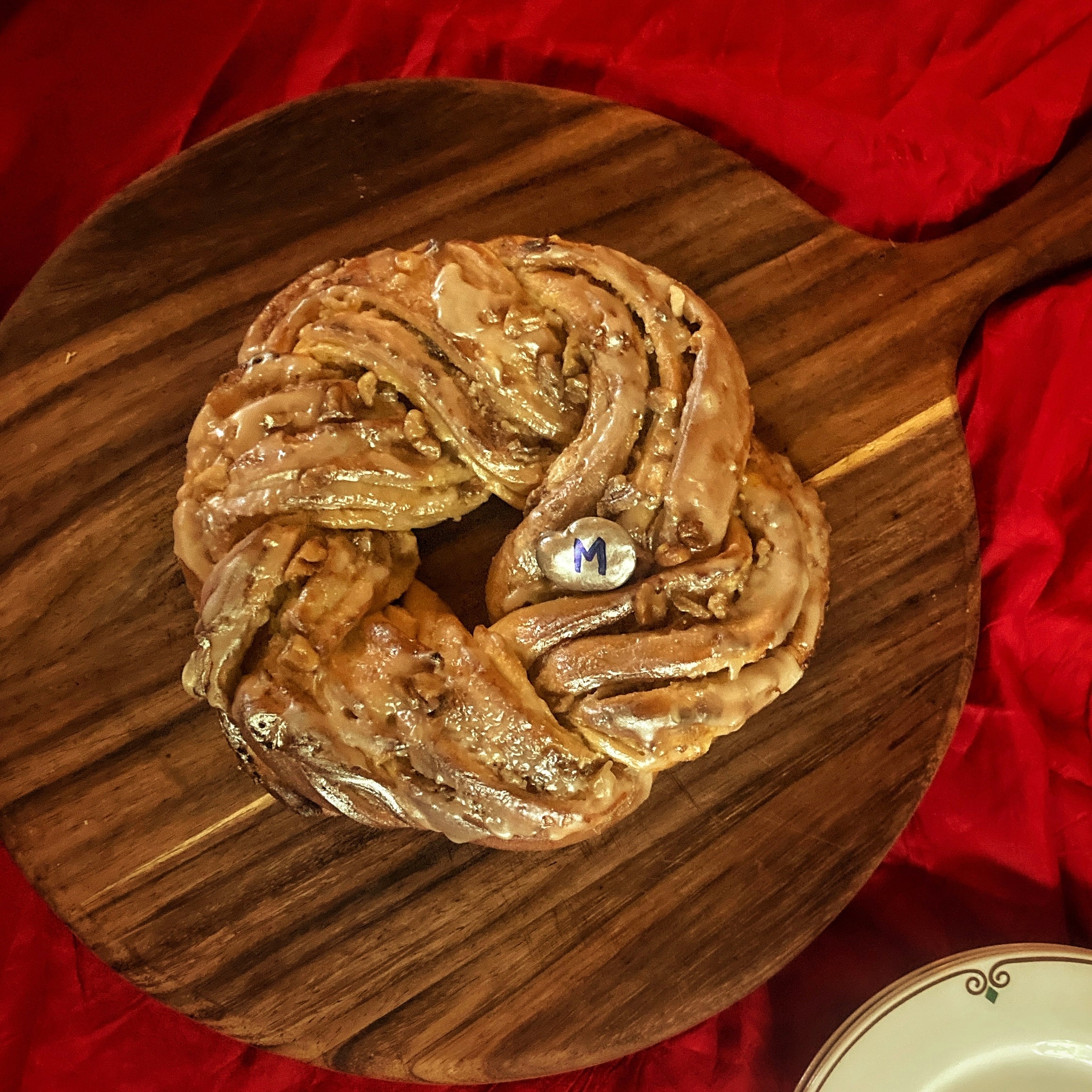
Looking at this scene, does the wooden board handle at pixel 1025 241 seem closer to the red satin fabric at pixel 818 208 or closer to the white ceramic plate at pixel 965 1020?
the red satin fabric at pixel 818 208

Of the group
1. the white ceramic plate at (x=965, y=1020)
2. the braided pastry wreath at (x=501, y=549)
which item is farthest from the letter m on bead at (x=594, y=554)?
the white ceramic plate at (x=965, y=1020)

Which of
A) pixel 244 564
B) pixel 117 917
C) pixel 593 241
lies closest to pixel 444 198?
pixel 593 241

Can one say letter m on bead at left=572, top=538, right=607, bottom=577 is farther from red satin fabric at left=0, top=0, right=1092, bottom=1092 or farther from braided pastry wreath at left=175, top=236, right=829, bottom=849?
red satin fabric at left=0, top=0, right=1092, bottom=1092

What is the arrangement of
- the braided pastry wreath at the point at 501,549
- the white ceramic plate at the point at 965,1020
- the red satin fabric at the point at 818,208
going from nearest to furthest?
the braided pastry wreath at the point at 501,549, the white ceramic plate at the point at 965,1020, the red satin fabric at the point at 818,208

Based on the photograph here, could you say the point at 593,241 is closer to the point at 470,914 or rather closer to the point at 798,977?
the point at 470,914

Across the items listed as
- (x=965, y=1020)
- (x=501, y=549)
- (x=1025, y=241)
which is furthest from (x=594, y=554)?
(x=1025, y=241)

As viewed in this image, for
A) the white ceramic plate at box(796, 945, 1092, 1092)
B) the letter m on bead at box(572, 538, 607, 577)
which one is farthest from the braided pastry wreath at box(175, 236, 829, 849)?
the white ceramic plate at box(796, 945, 1092, 1092)

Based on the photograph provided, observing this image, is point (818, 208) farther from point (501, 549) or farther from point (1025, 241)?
point (501, 549)

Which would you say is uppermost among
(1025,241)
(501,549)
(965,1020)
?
(501,549)
